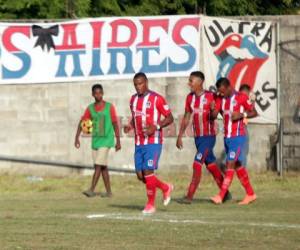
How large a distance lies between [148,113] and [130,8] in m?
10.8

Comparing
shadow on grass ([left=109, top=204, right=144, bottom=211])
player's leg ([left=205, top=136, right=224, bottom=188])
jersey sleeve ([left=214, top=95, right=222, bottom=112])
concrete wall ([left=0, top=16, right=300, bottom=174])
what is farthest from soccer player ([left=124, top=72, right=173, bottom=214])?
concrete wall ([left=0, top=16, right=300, bottom=174])

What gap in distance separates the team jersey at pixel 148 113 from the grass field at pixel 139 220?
3.45 feet

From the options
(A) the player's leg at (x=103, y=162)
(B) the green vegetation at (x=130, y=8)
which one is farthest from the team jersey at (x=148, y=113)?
(B) the green vegetation at (x=130, y=8)

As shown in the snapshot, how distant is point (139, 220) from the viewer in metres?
13.8

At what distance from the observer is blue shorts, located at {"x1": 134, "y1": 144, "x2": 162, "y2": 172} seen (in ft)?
48.6

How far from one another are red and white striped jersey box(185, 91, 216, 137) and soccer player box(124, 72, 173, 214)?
4.99ft

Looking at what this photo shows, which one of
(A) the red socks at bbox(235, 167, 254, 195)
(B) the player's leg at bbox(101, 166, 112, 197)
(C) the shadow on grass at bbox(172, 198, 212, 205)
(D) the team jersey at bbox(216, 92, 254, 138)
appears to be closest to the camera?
(D) the team jersey at bbox(216, 92, 254, 138)

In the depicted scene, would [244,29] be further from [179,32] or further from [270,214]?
[270,214]

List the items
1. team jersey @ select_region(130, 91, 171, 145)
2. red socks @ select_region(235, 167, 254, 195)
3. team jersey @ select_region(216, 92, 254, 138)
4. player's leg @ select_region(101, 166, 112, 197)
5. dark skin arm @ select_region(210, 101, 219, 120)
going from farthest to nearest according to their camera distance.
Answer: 1. player's leg @ select_region(101, 166, 112, 197)
2. red socks @ select_region(235, 167, 254, 195)
3. team jersey @ select_region(216, 92, 254, 138)
4. dark skin arm @ select_region(210, 101, 219, 120)
5. team jersey @ select_region(130, 91, 171, 145)

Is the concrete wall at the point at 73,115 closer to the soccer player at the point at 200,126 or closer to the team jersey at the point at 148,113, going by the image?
the soccer player at the point at 200,126

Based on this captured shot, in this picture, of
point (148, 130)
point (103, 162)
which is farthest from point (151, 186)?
point (103, 162)

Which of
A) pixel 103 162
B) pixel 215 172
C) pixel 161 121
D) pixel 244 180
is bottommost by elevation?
pixel 244 180

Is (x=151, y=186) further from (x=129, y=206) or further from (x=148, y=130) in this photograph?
(x=129, y=206)

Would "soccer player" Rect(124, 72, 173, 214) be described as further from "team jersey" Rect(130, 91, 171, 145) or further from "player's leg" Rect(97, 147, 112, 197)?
"player's leg" Rect(97, 147, 112, 197)
